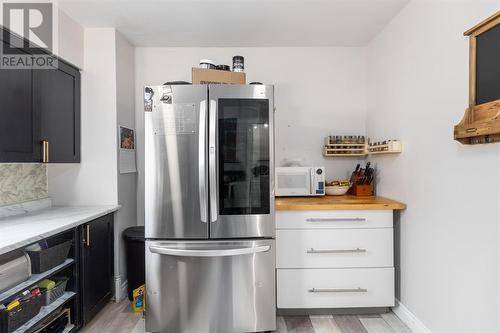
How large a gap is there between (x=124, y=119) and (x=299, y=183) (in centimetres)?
175

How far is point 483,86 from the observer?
1.33 m

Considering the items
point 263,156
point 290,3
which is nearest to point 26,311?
point 263,156

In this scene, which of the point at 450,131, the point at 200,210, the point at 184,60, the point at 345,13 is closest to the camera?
the point at 450,131

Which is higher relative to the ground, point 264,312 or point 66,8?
point 66,8

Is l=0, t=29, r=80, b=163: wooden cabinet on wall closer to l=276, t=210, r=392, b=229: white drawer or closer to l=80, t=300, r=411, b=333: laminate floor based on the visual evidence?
l=80, t=300, r=411, b=333: laminate floor

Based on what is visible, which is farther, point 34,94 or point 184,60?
point 184,60

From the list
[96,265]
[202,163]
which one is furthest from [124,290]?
[202,163]

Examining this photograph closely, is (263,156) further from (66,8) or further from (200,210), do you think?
(66,8)

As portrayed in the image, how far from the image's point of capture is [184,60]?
2.82 metres

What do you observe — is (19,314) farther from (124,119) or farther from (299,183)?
(299,183)

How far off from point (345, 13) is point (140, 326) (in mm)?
2914

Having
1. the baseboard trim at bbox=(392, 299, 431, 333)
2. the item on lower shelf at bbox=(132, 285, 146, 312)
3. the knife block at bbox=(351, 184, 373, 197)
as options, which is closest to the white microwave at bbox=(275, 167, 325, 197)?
the knife block at bbox=(351, 184, 373, 197)

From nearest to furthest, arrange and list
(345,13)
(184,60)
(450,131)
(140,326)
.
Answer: (450,131) → (140,326) → (345,13) → (184,60)

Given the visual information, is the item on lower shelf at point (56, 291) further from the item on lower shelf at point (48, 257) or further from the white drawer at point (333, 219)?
the white drawer at point (333, 219)
